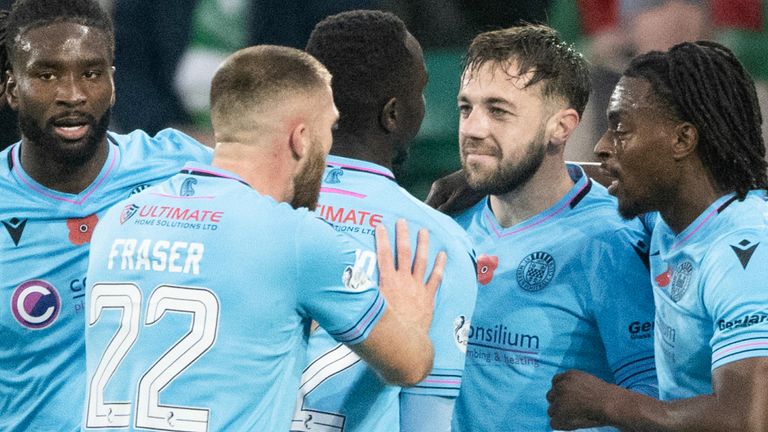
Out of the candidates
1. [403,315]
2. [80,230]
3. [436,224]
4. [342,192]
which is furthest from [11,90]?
[403,315]

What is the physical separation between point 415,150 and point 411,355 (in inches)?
137

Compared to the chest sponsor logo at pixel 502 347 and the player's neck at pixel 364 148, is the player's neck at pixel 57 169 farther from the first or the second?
the chest sponsor logo at pixel 502 347

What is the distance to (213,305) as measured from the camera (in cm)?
303

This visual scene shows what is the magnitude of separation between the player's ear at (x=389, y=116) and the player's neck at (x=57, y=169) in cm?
113

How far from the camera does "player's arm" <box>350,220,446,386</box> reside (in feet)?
10.4

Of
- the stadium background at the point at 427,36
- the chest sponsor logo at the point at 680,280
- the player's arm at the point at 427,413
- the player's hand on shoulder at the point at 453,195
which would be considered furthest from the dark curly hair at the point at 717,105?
the stadium background at the point at 427,36

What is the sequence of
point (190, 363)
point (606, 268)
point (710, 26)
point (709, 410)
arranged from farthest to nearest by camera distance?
point (710, 26), point (606, 268), point (709, 410), point (190, 363)

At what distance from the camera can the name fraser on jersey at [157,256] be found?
3.05 meters

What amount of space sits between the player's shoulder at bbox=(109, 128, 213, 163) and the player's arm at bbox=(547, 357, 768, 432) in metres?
1.46

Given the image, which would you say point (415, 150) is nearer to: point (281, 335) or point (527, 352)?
point (527, 352)

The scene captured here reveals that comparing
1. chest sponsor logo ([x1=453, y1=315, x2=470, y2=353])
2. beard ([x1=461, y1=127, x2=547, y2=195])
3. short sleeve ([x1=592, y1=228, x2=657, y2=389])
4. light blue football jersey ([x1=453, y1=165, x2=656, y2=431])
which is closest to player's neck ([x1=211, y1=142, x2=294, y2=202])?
chest sponsor logo ([x1=453, y1=315, x2=470, y2=353])

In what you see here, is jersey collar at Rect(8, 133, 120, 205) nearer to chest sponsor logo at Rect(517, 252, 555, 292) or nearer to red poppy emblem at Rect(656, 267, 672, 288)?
chest sponsor logo at Rect(517, 252, 555, 292)

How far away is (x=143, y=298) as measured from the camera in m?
3.08

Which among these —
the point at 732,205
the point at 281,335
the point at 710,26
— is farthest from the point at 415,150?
the point at 281,335
